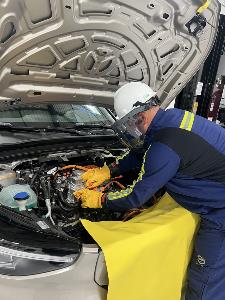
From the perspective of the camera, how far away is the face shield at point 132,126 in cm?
160

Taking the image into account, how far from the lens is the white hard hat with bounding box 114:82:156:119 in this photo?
162 centimetres

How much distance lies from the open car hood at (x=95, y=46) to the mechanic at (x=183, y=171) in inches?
17.8

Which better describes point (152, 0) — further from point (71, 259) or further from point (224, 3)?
point (224, 3)

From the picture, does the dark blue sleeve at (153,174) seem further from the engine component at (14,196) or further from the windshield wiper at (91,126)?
the windshield wiper at (91,126)

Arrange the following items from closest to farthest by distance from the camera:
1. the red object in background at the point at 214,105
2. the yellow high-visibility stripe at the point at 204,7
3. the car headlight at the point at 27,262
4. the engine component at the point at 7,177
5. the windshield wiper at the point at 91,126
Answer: the car headlight at the point at 27,262, the engine component at the point at 7,177, the yellow high-visibility stripe at the point at 204,7, the windshield wiper at the point at 91,126, the red object in background at the point at 214,105

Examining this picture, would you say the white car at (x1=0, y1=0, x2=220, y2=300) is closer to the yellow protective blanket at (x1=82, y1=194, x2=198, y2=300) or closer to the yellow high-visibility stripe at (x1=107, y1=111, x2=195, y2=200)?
the yellow protective blanket at (x1=82, y1=194, x2=198, y2=300)

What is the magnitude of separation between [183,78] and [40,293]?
1.76 metres

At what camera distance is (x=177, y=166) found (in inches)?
61.4

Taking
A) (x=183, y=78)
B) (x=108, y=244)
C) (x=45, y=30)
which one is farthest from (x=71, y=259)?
(x=183, y=78)

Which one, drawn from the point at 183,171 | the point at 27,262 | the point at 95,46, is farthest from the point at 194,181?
the point at 95,46

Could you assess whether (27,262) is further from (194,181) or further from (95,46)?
(95,46)

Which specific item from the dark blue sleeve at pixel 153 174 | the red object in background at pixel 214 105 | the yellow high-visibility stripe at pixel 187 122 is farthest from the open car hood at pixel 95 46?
the red object in background at pixel 214 105

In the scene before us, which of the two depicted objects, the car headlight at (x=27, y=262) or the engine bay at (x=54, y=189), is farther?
the engine bay at (x=54, y=189)

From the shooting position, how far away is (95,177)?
197 centimetres
